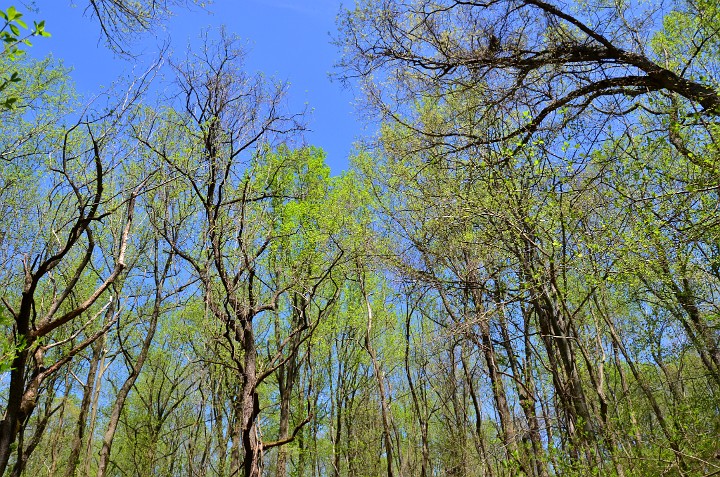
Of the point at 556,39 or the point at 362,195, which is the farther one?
the point at 362,195

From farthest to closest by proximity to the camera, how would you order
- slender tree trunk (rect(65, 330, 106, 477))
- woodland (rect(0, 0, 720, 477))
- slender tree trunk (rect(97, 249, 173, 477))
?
slender tree trunk (rect(65, 330, 106, 477))
slender tree trunk (rect(97, 249, 173, 477))
woodland (rect(0, 0, 720, 477))

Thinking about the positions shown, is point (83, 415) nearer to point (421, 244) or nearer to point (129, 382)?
point (129, 382)

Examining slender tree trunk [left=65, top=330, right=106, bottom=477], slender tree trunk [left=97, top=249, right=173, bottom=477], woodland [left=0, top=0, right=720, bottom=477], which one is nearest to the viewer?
woodland [left=0, top=0, right=720, bottom=477]

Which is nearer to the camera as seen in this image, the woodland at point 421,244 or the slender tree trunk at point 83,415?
the woodland at point 421,244

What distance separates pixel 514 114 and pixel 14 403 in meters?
6.71

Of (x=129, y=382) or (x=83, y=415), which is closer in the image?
(x=129, y=382)

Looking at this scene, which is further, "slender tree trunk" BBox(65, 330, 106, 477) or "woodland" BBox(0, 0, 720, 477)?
"slender tree trunk" BBox(65, 330, 106, 477)

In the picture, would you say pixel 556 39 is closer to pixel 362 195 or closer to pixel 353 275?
pixel 362 195

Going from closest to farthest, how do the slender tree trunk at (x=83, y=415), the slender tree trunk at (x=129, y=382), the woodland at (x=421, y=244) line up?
the woodland at (x=421, y=244) → the slender tree trunk at (x=129, y=382) → the slender tree trunk at (x=83, y=415)

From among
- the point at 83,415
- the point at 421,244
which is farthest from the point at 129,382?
the point at 421,244

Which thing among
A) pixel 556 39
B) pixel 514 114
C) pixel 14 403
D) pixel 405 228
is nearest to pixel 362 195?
pixel 405 228

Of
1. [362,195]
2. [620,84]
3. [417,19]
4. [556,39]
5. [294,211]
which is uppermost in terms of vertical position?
[362,195]

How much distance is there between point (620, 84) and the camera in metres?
5.49

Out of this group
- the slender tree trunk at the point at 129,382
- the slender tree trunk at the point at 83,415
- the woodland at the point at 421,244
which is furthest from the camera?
the slender tree trunk at the point at 83,415
